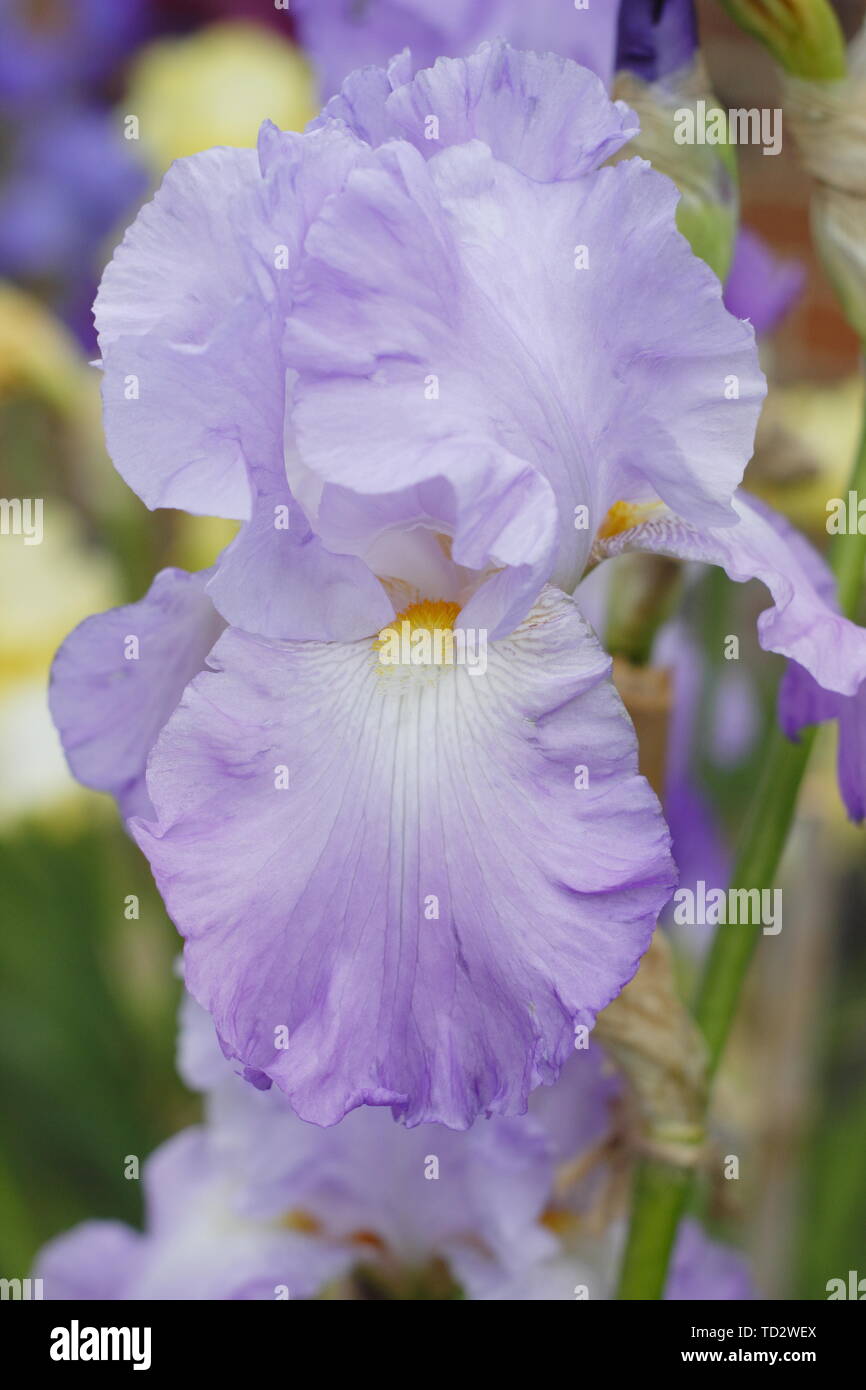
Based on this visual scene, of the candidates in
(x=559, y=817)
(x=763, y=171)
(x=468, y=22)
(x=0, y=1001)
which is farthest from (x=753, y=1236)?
(x=763, y=171)

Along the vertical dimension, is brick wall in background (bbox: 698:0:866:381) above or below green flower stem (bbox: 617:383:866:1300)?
above

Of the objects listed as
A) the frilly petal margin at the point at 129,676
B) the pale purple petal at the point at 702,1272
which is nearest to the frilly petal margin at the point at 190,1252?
the pale purple petal at the point at 702,1272

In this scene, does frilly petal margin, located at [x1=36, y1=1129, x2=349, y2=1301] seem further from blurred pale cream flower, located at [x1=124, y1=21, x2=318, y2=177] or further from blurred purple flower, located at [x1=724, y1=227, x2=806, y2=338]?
blurred pale cream flower, located at [x1=124, y1=21, x2=318, y2=177]

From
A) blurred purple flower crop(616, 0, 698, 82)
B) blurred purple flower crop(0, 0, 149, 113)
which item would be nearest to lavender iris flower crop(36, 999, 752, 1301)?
blurred purple flower crop(616, 0, 698, 82)

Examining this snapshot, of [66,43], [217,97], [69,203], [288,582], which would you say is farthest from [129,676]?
[66,43]

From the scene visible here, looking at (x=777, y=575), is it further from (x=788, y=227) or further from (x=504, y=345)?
(x=788, y=227)
